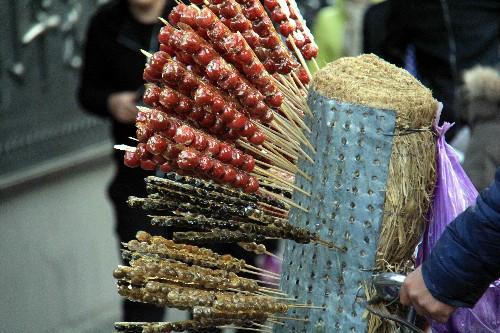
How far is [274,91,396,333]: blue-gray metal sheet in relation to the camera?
244cm

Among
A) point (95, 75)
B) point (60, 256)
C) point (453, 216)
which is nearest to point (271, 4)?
point (453, 216)

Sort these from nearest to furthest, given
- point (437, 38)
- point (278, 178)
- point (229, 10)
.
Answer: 1. point (229, 10)
2. point (278, 178)
3. point (437, 38)

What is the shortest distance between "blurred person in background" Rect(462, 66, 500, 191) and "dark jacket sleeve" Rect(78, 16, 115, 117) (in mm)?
1784

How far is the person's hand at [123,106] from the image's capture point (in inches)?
188

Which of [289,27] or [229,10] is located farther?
[289,27]

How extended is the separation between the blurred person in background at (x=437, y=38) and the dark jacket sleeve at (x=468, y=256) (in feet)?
7.98

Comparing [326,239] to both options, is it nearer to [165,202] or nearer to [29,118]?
[165,202]

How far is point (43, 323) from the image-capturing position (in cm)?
577

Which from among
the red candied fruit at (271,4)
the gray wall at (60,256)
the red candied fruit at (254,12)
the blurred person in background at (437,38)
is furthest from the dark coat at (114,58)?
the red candied fruit at (254,12)

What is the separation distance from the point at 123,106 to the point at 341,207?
2499 mm

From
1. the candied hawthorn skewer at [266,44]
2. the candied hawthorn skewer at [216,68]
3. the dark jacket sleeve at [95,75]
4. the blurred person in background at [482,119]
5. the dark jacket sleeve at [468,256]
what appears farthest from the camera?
the dark jacket sleeve at [95,75]

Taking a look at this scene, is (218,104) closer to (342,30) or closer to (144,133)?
(144,133)

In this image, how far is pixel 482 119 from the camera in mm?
4562

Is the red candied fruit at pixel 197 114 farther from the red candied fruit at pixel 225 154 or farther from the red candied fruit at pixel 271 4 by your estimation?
the red candied fruit at pixel 271 4
